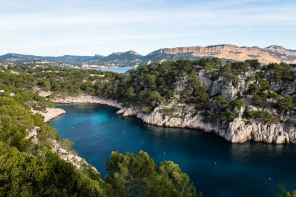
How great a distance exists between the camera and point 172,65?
9019 centimetres

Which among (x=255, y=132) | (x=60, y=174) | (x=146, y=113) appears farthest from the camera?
(x=146, y=113)

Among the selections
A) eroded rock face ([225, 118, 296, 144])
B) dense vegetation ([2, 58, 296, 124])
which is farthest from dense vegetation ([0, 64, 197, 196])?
dense vegetation ([2, 58, 296, 124])

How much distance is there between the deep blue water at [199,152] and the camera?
33.4 meters

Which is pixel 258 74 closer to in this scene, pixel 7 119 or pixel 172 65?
pixel 172 65

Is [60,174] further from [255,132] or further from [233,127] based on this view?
[255,132]

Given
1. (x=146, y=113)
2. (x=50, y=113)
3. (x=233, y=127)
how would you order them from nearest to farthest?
(x=233, y=127) < (x=146, y=113) < (x=50, y=113)

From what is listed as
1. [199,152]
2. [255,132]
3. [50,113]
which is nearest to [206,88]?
[255,132]

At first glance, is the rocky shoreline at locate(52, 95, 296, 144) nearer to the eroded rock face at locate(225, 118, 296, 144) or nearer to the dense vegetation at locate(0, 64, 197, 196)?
the eroded rock face at locate(225, 118, 296, 144)

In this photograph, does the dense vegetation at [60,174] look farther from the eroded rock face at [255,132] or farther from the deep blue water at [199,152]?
the eroded rock face at [255,132]

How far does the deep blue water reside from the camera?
33444mm

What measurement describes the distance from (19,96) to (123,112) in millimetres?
37770

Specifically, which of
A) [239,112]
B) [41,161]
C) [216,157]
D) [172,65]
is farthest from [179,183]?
[172,65]

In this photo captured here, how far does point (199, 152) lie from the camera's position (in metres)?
45.5

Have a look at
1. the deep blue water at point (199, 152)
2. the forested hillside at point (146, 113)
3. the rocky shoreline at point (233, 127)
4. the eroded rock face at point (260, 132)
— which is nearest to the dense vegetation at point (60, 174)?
the forested hillside at point (146, 113)
